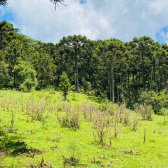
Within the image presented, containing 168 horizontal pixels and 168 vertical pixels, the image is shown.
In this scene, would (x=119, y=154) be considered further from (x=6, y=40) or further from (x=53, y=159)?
(x=6, y=40)

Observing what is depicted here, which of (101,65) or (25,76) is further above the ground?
(101,65)

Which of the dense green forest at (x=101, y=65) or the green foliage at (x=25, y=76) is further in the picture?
the dense green forest at (x=101, y=65)

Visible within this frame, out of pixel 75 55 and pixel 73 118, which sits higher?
pixel 75 55

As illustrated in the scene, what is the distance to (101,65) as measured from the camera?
129 feet

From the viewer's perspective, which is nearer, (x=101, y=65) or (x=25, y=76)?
(x=25, y=76)

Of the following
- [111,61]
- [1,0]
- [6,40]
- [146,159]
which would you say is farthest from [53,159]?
[6,40]

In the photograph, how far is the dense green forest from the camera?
107 feet

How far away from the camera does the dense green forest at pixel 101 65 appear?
1284 inches

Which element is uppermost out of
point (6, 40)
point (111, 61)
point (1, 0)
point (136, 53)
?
point (6, 40)

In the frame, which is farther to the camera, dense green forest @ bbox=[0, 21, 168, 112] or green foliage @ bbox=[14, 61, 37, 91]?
dense green forest @ bbox=[0, 21, 168, 112]

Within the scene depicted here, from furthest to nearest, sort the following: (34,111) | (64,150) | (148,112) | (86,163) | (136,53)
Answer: (136,53) < (148,112) < (34,111) < (64,150) < (86,163)

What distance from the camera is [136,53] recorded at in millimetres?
37812

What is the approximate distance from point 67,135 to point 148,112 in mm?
11937

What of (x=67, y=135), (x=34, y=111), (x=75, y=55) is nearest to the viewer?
(x=67, y=135)
